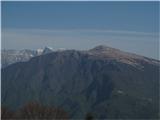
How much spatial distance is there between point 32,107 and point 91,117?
40959mm

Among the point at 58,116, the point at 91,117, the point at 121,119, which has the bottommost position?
the point at 121,119

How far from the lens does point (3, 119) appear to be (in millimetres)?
55281

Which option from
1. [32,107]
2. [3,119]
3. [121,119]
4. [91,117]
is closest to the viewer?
[91,117]

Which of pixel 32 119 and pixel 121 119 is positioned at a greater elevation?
pixel 32 119

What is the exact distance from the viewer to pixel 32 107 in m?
73.4

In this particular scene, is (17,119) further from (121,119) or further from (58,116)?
(121,119)

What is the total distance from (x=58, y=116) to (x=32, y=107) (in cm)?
886

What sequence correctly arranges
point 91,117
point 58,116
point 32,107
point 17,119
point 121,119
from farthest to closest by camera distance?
point 121,119
point 32,107
point 58,116
point 17,119
point 91,117

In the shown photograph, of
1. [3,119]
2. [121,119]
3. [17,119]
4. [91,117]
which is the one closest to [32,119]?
[17,119]

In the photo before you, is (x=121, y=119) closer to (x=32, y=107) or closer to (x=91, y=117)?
(x=32, y=107)

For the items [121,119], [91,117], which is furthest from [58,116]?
A: [121,119]

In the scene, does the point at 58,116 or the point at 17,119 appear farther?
the point at 58,116

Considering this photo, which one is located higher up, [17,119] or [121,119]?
[17,119]

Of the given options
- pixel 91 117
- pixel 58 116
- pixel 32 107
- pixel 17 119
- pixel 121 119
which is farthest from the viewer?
pixel 121 119
